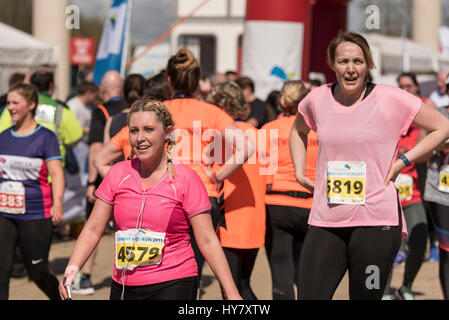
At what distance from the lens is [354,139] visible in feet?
13.4

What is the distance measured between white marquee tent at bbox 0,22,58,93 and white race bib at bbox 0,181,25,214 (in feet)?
23.4

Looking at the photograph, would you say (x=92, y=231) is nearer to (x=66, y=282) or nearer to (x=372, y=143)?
(x=66, y=282)

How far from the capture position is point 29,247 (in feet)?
19.3

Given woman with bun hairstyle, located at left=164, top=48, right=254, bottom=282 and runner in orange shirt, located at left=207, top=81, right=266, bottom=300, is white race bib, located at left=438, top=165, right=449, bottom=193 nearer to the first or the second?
runner in orange shirt, located at left=207, top=81, right=266, bottom=300

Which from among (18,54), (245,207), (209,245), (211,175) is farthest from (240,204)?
(18,54)

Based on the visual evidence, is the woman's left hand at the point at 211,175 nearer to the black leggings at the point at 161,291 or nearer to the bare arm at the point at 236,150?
the bare arm at the point at 236,150

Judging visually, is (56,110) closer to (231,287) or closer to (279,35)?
(279,35)

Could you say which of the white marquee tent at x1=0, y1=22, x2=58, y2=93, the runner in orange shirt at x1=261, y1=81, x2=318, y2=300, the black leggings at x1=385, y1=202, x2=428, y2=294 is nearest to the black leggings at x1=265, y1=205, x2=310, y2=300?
the runner in orange shirt at x1=261, y1=81, x2=318, y2=300

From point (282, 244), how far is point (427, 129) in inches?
77.6

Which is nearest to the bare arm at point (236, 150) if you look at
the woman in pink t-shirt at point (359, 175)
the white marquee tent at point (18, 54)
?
the woman in pink t-shirt at point (359, 175)

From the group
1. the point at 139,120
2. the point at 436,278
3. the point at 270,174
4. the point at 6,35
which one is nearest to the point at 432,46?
the point at 6,35

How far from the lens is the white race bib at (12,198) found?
5793mm

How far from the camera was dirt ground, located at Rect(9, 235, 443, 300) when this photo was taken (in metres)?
7.30

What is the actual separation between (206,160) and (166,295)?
154cm
